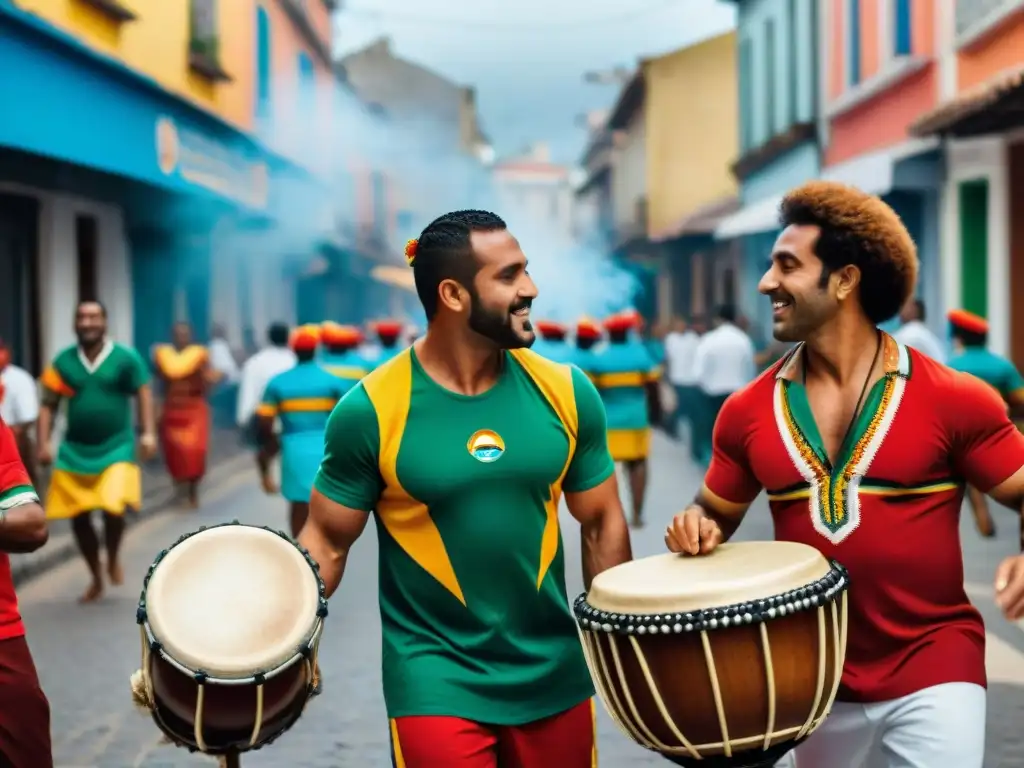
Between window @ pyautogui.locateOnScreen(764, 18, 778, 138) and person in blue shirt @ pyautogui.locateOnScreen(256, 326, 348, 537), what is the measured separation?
19573mm

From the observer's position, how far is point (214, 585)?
11.3 ft

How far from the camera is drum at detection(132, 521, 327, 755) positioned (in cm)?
328

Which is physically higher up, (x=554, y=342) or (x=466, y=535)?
(x=554, y=342)

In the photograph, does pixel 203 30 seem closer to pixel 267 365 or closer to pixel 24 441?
pixel 267 365

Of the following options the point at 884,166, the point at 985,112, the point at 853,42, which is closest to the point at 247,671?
the point at 985,112

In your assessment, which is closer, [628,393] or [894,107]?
[628,393]

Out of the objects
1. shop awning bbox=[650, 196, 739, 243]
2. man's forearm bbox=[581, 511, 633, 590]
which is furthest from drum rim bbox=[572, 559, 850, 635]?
shop awning bbox=[650, 196, 739, 243]

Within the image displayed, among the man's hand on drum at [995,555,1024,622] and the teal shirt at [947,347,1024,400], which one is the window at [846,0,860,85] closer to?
the teal shirt at [947,347,1024,400]

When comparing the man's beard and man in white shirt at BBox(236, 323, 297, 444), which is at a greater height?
the man's beard

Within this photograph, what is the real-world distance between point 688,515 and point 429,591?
59cm

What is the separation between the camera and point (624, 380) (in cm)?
1355

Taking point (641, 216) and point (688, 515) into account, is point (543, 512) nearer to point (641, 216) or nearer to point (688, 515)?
point (688, 515)

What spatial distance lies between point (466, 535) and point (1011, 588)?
1158mm

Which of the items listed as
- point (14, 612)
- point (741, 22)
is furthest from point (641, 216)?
point (14, 612)
